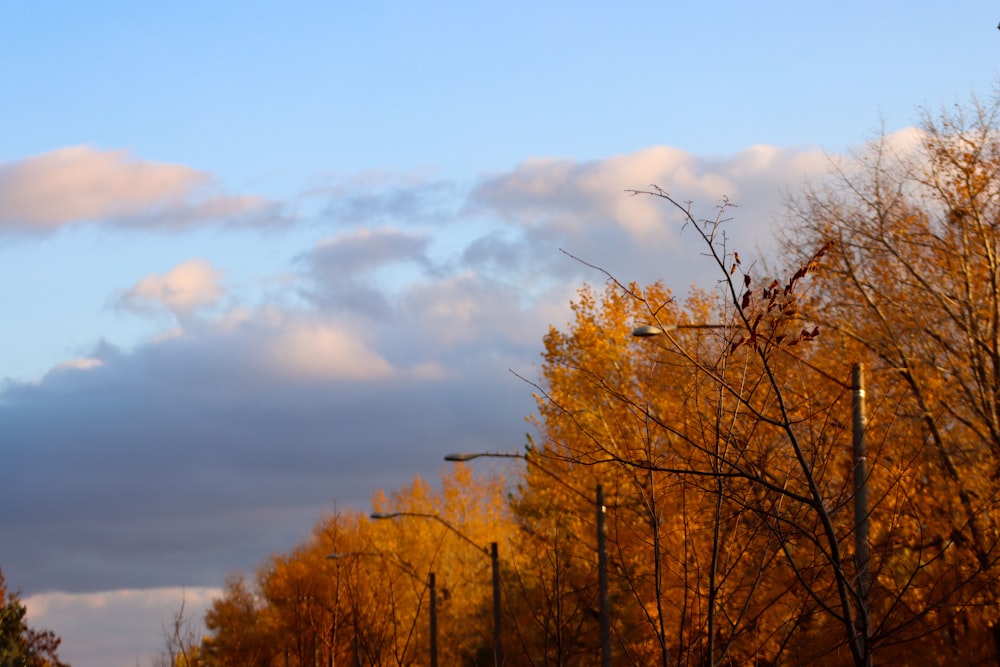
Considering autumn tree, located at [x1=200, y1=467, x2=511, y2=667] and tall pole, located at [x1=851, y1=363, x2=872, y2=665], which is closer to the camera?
tall pole, located at [x1=851, y1=363, x2=872, y2=665]

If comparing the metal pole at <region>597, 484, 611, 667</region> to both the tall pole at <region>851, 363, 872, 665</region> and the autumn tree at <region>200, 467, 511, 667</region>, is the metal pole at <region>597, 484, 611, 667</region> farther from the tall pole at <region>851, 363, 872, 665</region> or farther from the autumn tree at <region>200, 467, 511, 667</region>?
the autumn tree at <region>200, 467, 511, 667</region>

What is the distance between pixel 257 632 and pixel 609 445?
39045 mm

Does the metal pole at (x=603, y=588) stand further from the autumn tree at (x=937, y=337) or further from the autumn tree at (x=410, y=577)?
the autumn tree at (x=410, y=577)

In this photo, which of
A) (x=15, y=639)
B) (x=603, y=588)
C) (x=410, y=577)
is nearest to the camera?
(x=603, y=588)

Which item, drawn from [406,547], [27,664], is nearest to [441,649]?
[406,547]

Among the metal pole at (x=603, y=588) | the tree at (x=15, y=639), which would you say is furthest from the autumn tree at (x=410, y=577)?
the metal pole at (x=603, y=588)

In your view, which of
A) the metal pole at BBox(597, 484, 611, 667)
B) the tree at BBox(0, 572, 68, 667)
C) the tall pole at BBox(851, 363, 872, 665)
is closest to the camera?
the tall pole at BBox(851, 363, 872, 665)

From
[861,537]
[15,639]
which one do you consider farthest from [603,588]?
[15,639]

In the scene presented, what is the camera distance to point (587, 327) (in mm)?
37188

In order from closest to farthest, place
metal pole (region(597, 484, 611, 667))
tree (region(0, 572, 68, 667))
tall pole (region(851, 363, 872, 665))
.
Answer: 1. tall pole (region(851, 363, 872, 665))
2. metal pole (region(597, 484, 611, 667))
3. tree (region(0, 572, 68, 667))

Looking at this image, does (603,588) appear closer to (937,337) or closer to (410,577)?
(937,337)

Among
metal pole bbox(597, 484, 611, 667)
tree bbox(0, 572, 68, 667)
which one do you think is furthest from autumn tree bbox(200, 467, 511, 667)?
metal pole bbox(597, 484, 611, 667)

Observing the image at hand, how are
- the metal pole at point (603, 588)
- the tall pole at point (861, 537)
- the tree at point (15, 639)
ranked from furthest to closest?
the tree at point (15, 639)
the metal pole at point (603, 588)
the tall pole at point (861, 537)

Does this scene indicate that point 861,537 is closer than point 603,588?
Yes
